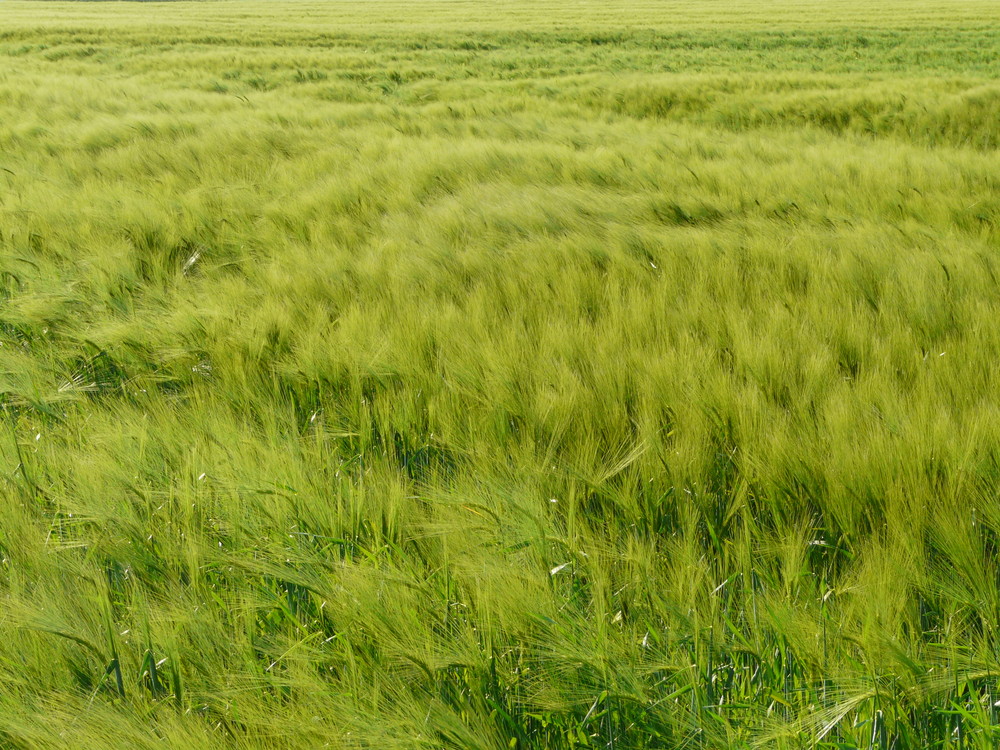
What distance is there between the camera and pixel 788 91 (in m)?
11.4

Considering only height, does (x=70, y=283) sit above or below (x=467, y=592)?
above

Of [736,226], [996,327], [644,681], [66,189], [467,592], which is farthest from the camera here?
[66,189]

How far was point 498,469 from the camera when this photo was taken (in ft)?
4.72

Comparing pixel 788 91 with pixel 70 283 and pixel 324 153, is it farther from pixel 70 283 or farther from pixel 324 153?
pixel 70 283

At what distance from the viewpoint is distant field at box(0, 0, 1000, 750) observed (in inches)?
37.0

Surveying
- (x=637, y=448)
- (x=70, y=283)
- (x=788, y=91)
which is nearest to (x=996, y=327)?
(x=637, y=448)

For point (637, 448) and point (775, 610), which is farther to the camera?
point (637, 448)

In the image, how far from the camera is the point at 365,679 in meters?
0.98

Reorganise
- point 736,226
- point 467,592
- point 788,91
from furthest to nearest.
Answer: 1. point 788,91
2. point 736,226
3. point 467,592

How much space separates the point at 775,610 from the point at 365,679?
1.86 ft

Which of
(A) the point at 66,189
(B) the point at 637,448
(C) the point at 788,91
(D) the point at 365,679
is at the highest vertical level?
(C) the point at 788,91

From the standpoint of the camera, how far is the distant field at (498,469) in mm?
939

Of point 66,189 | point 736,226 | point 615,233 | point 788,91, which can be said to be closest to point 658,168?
point 736,226

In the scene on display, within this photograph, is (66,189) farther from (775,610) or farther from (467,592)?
(775,610)
